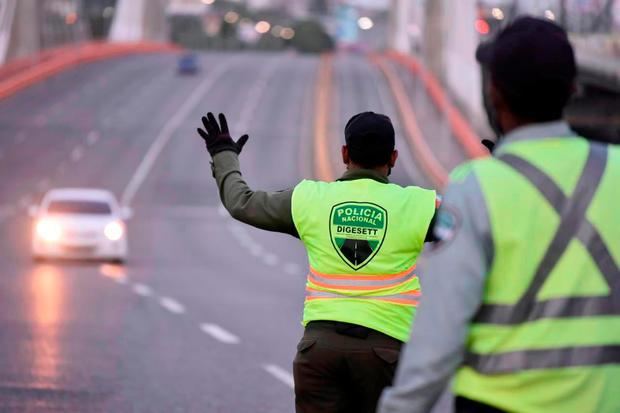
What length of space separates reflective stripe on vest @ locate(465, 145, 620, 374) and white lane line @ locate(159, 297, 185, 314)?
51.2 ft

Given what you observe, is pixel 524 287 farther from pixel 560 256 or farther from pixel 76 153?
pixel 76 153

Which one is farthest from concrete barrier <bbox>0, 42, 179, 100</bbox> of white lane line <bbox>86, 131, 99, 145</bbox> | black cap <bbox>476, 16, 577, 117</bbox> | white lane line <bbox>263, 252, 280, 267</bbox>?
black cap <bbox>476, 16, 577, 117</bbox>

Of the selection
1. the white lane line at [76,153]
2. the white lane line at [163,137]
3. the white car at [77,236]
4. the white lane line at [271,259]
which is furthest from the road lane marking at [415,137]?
the white car at [77,236]

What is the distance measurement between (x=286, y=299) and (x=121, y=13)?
11725 cm

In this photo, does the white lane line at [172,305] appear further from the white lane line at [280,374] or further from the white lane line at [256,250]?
the white lane line at [256,250]

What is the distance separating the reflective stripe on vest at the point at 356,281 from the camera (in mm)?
5910

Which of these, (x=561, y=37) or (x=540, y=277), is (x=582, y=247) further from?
(x=561, y=37)

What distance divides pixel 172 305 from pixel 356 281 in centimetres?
1463

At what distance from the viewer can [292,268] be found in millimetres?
31078

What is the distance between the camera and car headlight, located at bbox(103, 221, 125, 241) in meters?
28.9

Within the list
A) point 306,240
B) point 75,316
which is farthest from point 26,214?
point 306,240

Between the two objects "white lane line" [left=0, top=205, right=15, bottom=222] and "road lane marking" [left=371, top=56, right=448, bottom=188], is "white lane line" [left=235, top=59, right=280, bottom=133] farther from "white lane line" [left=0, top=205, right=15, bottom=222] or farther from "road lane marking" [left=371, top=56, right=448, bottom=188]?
"white lane line" [left=0, top=205, right=15, bottom=222]

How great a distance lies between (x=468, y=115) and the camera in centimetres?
6819

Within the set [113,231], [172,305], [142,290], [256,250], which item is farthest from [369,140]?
[256,250]
